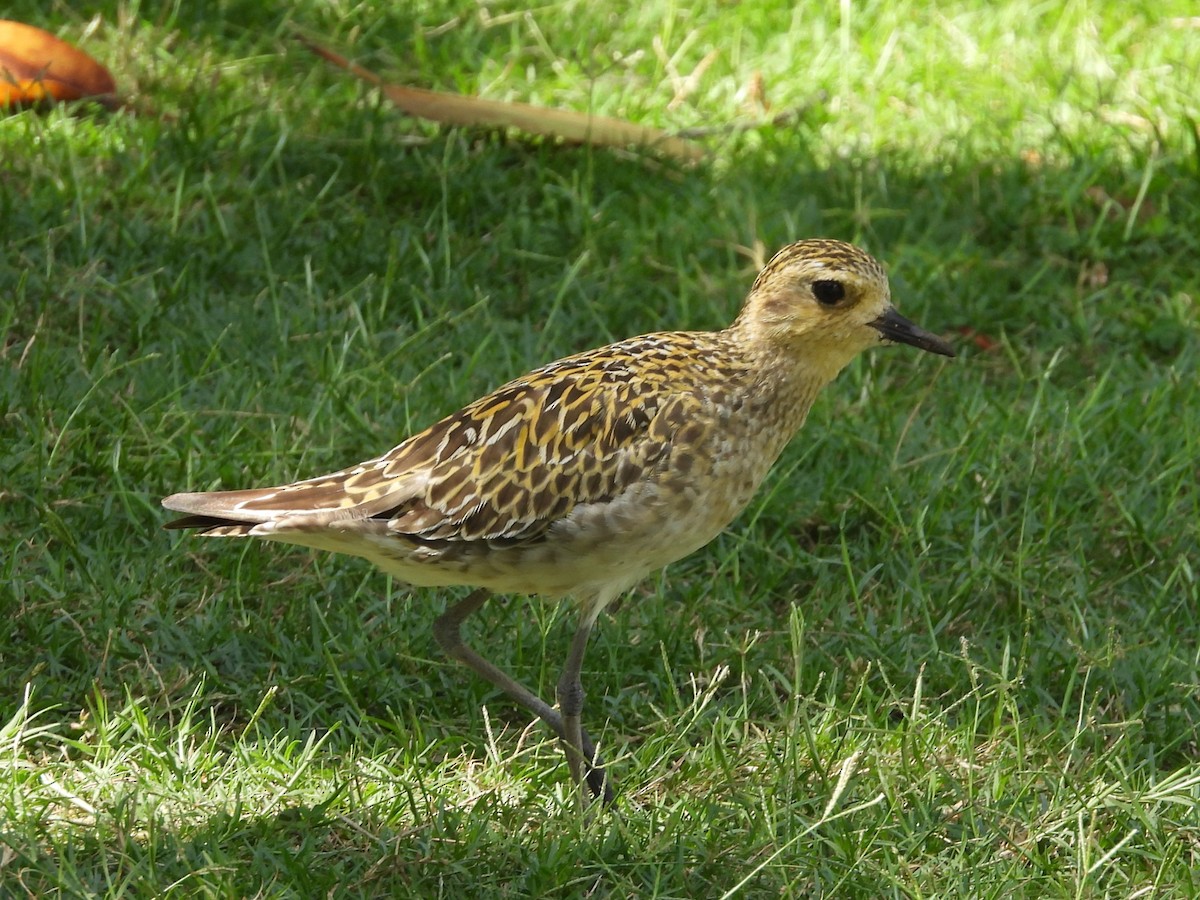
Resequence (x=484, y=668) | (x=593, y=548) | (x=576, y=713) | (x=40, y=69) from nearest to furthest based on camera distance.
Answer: (x=593, y=548)
(x=576, y=713)
(x=484, y=668)
(x=40, y=69)

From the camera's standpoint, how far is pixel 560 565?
4898 millimetres

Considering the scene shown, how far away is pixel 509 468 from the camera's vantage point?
498 centimetres

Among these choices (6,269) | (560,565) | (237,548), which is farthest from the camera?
(6,269)

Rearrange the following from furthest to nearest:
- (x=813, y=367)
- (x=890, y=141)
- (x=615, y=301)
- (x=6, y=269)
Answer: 1. (x=890, y=141)
2. (x=615, y=301)
3. (x=6, y=269)
4. (x=813, y=367)

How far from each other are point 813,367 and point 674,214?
2.61 meters

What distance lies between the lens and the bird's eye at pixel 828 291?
519cm

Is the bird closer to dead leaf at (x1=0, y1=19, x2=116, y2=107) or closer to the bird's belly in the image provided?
the bird's belly

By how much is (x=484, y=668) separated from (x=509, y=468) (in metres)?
0.60

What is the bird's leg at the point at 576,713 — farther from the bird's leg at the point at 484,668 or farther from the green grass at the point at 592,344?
the green grass at the point at 592,344

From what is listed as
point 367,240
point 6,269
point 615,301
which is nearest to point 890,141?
point 615,301

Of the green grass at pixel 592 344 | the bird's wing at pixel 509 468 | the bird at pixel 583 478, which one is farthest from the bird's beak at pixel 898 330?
the green grass at pixel 592 344

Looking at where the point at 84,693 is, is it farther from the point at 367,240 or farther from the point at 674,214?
the point at 674,214

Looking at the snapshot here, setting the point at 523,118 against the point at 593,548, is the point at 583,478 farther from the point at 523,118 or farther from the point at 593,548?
the point at 523,118

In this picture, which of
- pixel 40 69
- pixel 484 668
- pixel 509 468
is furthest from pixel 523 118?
pixel 484 668
